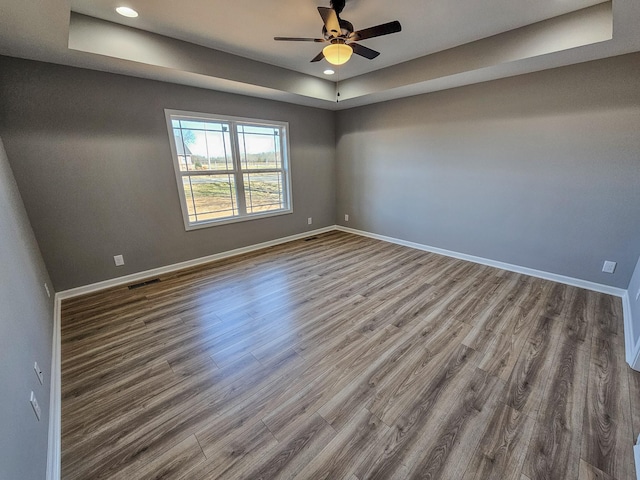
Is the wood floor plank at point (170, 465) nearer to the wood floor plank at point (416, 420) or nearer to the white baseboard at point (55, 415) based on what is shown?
the white baseboard at point (55, 415)

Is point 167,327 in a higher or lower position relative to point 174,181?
lower

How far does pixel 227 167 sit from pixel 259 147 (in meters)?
0.67

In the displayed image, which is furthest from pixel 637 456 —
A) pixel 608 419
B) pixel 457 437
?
pixel 457 437

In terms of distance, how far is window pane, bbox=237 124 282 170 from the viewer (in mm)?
4034

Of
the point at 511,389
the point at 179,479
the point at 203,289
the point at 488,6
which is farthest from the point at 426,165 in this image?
the point at 179,479

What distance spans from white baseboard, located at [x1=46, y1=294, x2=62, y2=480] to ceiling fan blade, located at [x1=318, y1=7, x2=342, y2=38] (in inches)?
121

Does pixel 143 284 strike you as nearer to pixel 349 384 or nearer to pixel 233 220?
pixel 233 220

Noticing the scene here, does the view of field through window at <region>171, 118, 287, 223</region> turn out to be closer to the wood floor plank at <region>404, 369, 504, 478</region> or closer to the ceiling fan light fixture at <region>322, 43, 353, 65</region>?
the ceiling fan light fixture at <region>322, 43, 353, 65</region>

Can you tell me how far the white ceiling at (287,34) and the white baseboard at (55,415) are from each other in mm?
2368

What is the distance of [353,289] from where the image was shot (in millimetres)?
3053

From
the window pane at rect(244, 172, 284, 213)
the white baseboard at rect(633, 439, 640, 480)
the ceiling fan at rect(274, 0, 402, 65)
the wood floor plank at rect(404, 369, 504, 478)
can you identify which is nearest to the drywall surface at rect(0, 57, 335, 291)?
the window pane at rect(244, 172, 284, 213)

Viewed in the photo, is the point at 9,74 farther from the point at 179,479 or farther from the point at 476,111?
the point at 476,111

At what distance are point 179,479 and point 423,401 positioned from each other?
4.55 ft

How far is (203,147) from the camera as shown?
12.0 feet
